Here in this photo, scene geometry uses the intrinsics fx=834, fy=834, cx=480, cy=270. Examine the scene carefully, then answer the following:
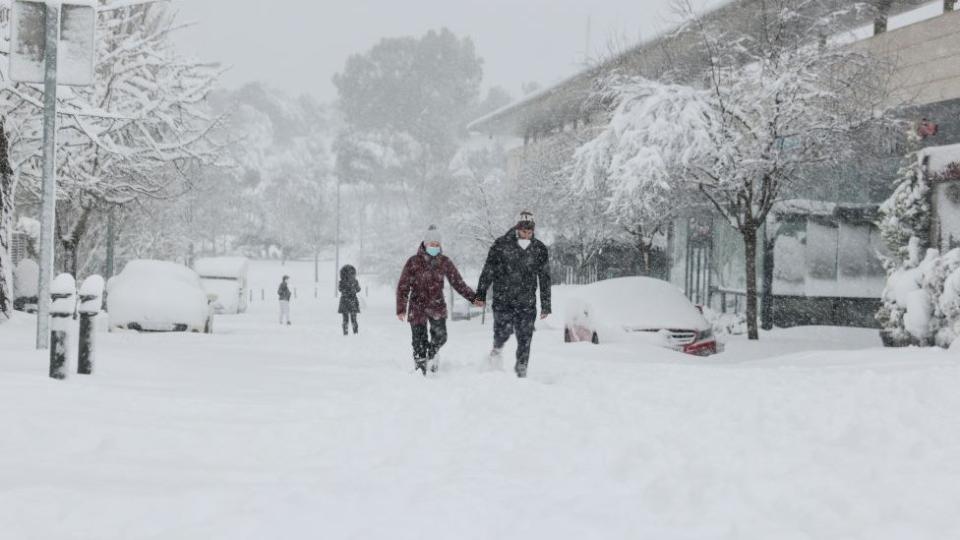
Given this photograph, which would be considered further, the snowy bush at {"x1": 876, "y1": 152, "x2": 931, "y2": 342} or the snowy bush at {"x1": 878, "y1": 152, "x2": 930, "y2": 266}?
the snowy bush at {"x1": 878, "y1": 152, "x2": 930, "y2": 266}

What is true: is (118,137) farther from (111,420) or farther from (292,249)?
(292,249)

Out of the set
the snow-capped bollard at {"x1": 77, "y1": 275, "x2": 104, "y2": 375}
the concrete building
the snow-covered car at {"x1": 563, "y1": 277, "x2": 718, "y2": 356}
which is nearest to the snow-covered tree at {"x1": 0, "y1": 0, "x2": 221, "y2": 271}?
the snow-capped bollard at {"x1": 77, "y1": 275, "x2": 104, "y2": 375}

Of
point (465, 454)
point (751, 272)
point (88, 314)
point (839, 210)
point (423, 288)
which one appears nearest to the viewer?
point (465, 454)

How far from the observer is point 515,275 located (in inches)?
346

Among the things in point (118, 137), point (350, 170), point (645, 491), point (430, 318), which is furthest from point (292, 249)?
point (645, 491)

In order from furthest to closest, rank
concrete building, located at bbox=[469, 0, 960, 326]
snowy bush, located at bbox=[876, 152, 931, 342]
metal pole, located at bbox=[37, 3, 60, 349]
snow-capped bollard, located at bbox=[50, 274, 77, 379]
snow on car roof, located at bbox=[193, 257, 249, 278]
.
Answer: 1. snow on car roof, located at bbox=[193, 257, 249, 278]
2. concrete building, located at bbox=[469, 0, 960, 326]
3. snowy bush, located at bbox=[876, 152, 931, 342]
4. metal pole, located at bbox=[37, 3, 60, 349]
5. snow-capped bollard, located at bbox=[50, 274, 77, 379]

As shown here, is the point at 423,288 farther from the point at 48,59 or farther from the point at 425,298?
the point at 48,59

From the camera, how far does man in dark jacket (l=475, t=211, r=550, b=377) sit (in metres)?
8.79

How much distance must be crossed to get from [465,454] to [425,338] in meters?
4.28

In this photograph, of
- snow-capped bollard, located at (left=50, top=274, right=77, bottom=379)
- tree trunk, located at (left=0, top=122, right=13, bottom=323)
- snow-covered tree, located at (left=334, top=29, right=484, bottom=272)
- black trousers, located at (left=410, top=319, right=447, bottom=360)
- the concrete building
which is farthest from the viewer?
snow-covered tree, located at (left=334, top=29, right=484, bottom=272)

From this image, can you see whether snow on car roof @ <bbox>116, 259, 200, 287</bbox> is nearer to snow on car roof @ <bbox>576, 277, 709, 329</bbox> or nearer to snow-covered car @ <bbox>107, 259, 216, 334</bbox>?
snow-covered car @ <bbox>107, 259, 216, 334</bbox>

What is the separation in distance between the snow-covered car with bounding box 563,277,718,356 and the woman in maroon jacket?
4.45 meters

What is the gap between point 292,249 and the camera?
73.1 meters

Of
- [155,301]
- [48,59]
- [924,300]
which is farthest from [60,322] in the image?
[924,300]
